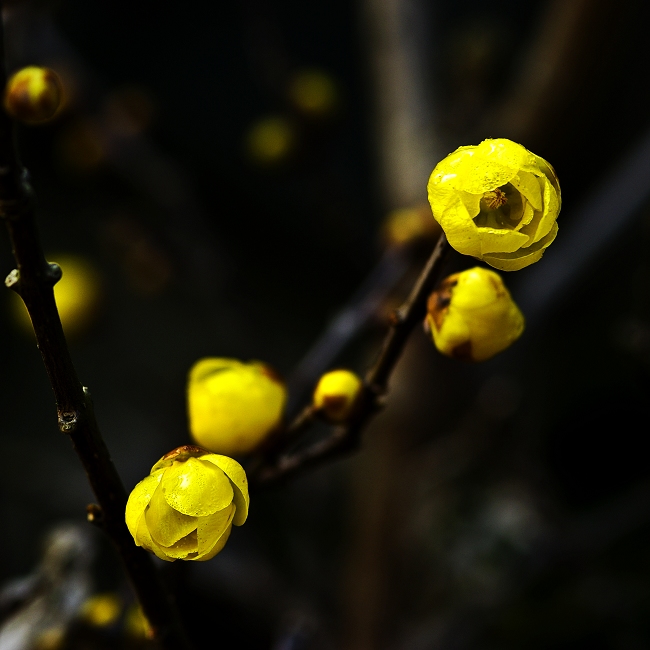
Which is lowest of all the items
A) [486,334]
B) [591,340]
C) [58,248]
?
[591,340]

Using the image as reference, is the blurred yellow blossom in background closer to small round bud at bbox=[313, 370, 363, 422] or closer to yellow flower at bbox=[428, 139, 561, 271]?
small round bud at bbox=[313, 370, 363, 422]

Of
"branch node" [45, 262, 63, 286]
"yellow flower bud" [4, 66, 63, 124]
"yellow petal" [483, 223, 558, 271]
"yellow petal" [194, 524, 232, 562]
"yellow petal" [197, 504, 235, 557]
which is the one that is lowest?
"yellow petal" [194, 524, 232, 562]

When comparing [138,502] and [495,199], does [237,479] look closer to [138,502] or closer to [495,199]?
[138,502]

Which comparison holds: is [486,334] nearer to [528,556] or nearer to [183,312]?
[528,556]

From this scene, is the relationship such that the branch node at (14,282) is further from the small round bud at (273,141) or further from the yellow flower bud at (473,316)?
the small round bud at (273,141)

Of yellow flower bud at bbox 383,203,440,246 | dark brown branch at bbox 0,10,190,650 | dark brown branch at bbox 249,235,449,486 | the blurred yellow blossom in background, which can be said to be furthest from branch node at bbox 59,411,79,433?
the blurred yellow blossom in background

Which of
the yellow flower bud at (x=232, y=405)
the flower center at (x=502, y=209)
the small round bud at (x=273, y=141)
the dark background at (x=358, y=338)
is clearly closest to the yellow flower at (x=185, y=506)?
the yellow flower bud at (x=232, y=405)

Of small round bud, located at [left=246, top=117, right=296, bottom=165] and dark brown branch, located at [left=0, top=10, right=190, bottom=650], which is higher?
dark brown branch, located at [left=0, top=10, right=190, bottom=650]

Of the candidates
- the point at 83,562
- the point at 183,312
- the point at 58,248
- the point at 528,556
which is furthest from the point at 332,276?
the point at 83,562
